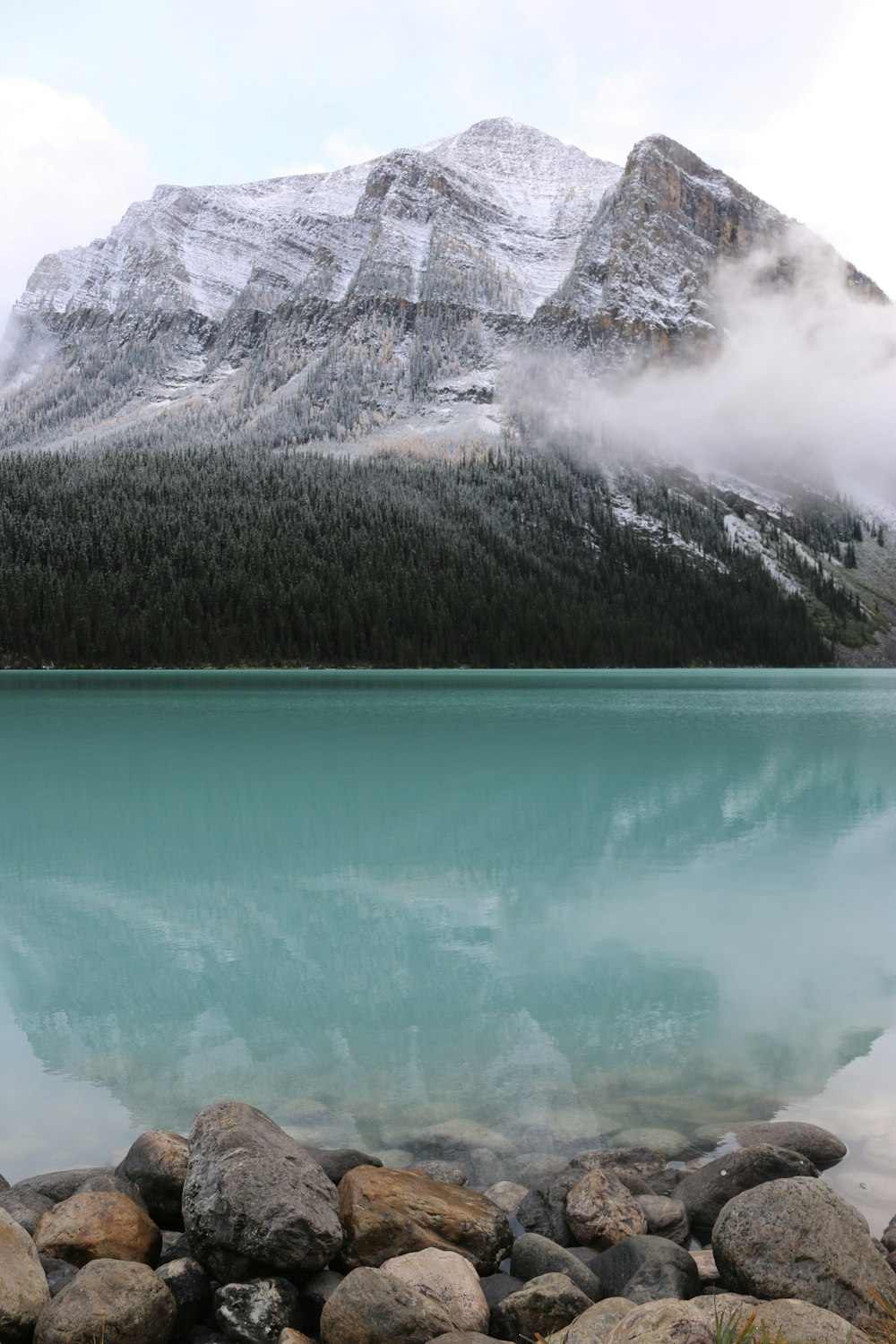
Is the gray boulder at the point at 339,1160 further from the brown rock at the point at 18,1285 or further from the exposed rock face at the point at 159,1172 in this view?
the brown rock at the point at 18,1285

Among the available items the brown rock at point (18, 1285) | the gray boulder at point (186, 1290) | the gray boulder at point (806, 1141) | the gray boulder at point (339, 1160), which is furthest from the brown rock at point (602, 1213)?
the brown rock at point (18, 1285)

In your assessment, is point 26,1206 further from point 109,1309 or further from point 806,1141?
point 806,1141

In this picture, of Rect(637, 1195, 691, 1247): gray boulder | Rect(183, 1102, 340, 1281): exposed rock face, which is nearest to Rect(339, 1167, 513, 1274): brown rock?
Rect(183, 1102, 340, 1281): exposed rock face

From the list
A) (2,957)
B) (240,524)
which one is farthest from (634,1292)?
(240,524)

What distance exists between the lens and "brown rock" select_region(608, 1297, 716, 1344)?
146 inches

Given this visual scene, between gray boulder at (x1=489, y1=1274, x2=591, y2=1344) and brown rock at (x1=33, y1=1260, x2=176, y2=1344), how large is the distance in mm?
1795

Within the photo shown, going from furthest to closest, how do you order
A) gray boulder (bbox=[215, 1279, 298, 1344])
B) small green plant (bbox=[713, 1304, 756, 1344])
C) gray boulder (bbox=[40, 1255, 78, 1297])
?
1. gray boulder (bbox=[40, 1255, 78, 1297])
2. gray boulder (bbox=[215, 1279, 298, 1344])
3. small green plant (bbox=[713, 1304, 756, 1344])

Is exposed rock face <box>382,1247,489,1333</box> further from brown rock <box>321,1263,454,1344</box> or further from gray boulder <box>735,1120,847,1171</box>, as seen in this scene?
gray boulder <box>735,1120,847,1171</box>

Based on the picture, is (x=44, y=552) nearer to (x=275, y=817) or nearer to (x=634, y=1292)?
(x=275, y=817)

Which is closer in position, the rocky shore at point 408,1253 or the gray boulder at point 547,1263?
the rocky shore at point 408,1253

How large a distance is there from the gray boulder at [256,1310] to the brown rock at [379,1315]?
286 mm

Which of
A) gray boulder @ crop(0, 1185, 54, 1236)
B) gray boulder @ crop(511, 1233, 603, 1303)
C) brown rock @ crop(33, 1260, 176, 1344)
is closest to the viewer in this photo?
brown rock @ crop(33, 1260, 176, 1344)

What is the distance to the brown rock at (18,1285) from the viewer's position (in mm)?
4645

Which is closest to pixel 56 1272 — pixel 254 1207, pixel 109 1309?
pixel 109 1309
